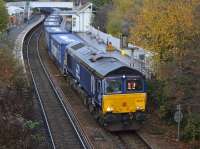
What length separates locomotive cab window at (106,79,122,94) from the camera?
69.7 feet

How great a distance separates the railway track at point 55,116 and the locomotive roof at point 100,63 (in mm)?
2641

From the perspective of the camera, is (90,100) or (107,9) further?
(107,9)

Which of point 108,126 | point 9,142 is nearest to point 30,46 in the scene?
point 108,126

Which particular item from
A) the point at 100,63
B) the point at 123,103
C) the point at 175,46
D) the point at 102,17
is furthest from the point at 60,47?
the point at 102,17

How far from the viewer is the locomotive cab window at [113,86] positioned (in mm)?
21250

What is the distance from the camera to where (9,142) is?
16.3 metres

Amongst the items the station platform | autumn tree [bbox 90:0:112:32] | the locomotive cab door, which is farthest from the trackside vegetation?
autumn tree [bbox 90:0:112:32]

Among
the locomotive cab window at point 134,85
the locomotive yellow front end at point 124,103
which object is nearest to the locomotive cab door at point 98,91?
the locomotive yellow front end at point 124,103

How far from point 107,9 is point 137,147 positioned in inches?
1703

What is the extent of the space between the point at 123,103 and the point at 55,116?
186 inches

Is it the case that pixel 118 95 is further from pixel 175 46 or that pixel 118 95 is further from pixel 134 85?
pixel 175 46

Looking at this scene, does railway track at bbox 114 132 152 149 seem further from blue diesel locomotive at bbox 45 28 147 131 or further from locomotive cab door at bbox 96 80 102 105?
locomotive cab door at bbox 96 80 102 105

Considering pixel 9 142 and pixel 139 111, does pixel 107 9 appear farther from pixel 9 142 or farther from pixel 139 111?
pixel 9 142

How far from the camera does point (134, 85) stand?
2159cm
